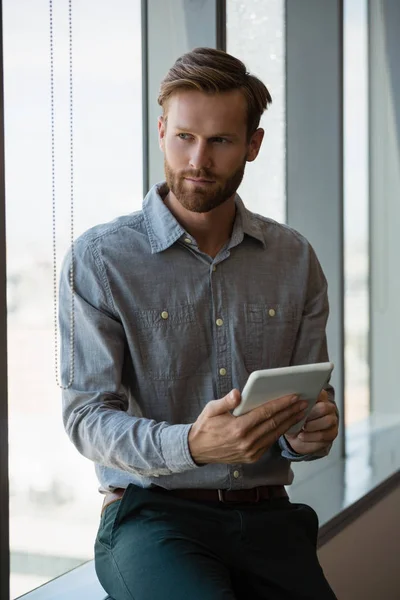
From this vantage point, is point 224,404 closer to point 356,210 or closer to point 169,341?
point 169,341

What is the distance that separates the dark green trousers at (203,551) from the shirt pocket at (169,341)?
243 millimetres

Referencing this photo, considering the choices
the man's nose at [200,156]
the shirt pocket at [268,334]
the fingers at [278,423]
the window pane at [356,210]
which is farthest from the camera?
the window pane at [356,210]

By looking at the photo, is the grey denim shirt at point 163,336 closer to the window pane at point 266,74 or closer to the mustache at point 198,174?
the mustache at point 198,174

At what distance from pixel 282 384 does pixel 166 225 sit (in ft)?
1.58

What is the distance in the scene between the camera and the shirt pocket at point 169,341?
71.4 inches

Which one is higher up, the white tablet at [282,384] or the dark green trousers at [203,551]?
the white tablet at [282,384]

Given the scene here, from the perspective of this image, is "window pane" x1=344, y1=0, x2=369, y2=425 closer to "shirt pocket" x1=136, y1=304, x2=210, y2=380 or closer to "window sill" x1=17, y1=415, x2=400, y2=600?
"window sill" x1=17, y1=415, x2=400, y2=600

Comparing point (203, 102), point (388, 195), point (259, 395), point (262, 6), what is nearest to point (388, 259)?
point (388, 195)

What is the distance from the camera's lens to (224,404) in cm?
154

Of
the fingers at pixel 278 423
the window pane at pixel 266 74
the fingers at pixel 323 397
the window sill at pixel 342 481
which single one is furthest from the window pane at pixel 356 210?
the fingers at pixel 278 423

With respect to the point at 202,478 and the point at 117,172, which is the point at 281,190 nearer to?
the point at 117,172

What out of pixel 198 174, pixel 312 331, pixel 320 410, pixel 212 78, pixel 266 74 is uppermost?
pixel 266 74

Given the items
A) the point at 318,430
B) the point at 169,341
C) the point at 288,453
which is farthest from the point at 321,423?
the point at 169,341

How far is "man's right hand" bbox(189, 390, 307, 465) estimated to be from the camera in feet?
5.13
